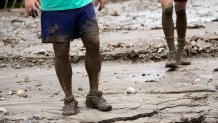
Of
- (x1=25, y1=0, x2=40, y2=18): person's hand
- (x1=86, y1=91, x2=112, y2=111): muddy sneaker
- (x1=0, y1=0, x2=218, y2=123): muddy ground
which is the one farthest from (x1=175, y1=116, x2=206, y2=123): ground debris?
(x1=25, y1=0, x2=40, y2=18): person's hand

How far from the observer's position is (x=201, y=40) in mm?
7699

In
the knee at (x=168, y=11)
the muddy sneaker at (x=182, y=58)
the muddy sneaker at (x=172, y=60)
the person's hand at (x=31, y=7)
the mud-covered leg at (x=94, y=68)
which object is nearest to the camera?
the person's hand at (x=31, y=7)

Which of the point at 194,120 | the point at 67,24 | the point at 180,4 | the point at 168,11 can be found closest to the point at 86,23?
the point at 67,24

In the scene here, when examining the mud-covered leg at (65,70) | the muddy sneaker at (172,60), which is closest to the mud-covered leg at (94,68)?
the mud-covered leg at (65,70)

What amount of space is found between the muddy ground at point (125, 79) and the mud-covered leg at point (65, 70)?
10 centimetres

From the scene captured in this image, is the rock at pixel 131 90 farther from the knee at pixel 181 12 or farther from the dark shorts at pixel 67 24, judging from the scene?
the knee at pixel 181 12

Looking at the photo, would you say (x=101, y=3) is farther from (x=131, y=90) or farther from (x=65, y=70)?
(x=131, y=90)

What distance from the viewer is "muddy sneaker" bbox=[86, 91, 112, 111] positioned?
4570 millimetres

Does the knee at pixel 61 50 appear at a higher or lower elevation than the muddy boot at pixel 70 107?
higher

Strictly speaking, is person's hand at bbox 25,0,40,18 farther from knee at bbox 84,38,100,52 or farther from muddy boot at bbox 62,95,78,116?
muddy boot at bbox 62,95,78,116

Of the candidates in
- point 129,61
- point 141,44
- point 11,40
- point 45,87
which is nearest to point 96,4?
point 45,87

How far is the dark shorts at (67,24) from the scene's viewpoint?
14.3 feet

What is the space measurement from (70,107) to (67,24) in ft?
2.54

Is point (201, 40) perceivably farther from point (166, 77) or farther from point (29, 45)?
point (29, 45)
